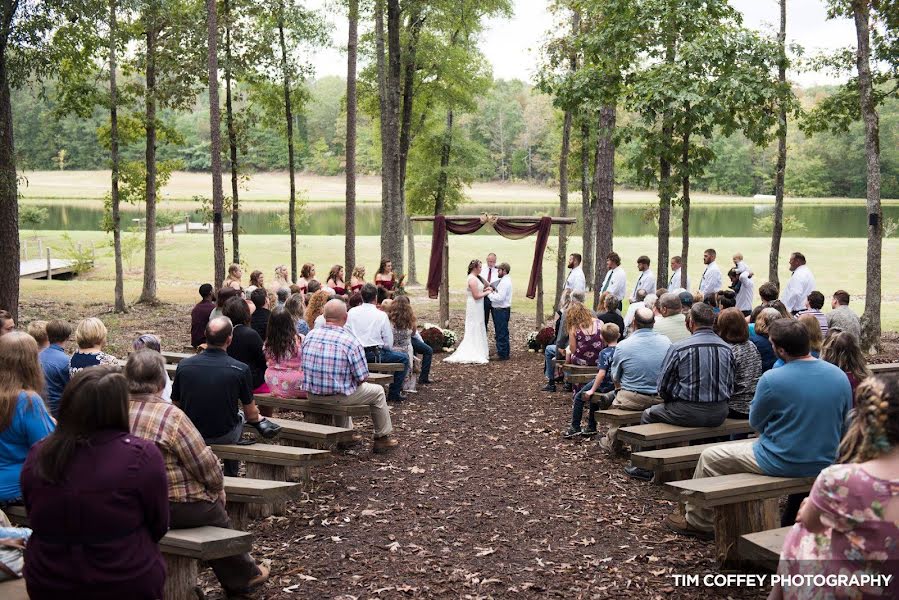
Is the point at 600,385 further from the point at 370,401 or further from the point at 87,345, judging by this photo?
the point at 87,345

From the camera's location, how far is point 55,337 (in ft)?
21.2

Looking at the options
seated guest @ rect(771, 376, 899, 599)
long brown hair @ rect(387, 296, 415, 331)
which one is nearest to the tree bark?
long brown hair @ rect(387, 296, 415, 331)

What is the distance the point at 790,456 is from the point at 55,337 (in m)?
5.65

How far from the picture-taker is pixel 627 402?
26.2ft

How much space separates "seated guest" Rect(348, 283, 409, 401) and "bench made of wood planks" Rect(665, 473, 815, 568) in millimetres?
5617

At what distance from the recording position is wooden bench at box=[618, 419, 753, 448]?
6.65 meters

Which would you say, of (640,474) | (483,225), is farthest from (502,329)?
(640,474)

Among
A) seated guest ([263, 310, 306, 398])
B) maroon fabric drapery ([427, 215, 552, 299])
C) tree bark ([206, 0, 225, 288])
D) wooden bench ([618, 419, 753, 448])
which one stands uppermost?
tree bark ([206, 0, 225, 288])

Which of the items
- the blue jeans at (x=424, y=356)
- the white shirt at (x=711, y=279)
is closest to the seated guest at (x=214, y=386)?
the blue jeans at (x=424, y=356)

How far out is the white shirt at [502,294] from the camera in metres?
14.4

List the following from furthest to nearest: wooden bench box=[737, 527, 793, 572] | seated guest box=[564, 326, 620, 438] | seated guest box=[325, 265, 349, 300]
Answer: seated guest box=[325, 265, 349, 300] < seated guest box=[564, 326, 620, 438] < wooden bench box=[737, 527, 793, 572]

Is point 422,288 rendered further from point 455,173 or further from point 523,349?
point 523,349

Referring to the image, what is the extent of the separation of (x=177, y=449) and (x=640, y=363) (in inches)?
192

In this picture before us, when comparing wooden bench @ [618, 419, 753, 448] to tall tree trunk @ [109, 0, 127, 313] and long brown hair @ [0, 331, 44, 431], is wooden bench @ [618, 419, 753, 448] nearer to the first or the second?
long brown hair @ [0, 331, 44, 431]
